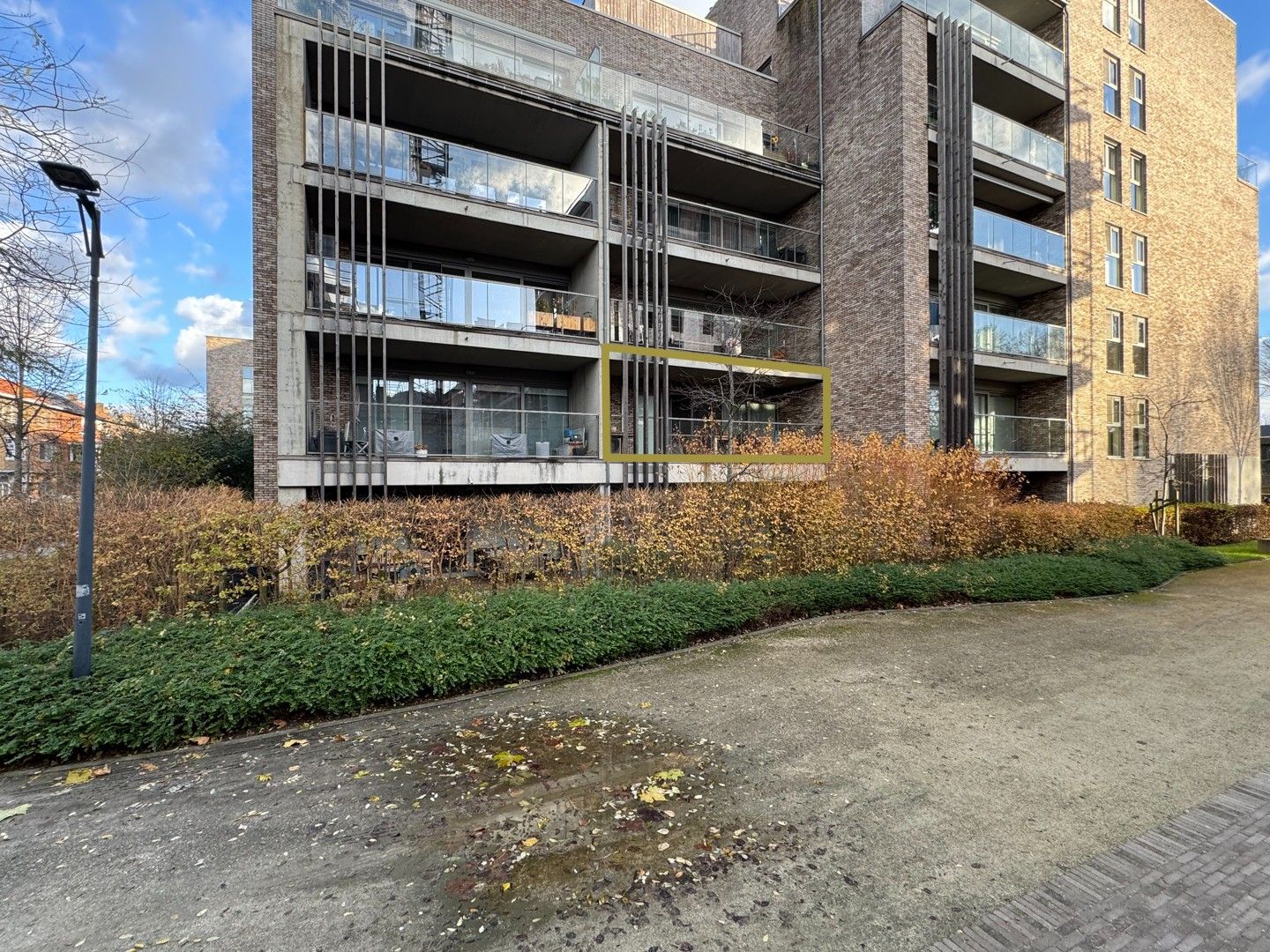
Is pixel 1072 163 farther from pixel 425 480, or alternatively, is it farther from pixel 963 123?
pixel 425 480

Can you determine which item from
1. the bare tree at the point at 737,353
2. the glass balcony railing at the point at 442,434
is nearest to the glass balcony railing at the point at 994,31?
the bare tree at the point at 737,353

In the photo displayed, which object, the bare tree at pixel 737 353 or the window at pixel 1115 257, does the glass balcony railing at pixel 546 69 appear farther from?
the window at pixel 1115 257

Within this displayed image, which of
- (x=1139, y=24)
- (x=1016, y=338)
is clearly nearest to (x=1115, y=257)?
(x=1016, y=338)

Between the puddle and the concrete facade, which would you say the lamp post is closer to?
the puddle

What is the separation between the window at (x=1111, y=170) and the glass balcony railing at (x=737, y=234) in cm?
945

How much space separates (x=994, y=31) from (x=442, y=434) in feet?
58.0

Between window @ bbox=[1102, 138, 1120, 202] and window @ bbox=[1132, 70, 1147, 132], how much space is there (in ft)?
4.24

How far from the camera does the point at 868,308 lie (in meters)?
14.1

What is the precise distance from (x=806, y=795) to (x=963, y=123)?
1678 centimetres

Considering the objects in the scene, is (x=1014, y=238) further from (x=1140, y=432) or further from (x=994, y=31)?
(x=1140, y=432)

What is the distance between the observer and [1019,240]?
50.6ft

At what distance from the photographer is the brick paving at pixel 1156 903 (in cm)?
245

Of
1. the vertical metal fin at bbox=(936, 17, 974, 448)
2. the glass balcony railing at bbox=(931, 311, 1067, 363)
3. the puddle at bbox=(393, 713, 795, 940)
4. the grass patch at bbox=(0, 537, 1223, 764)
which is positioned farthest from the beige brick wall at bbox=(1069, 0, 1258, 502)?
the puddle at bbox=(393, 713, 795, 940)

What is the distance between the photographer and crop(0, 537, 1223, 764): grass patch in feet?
13.4
